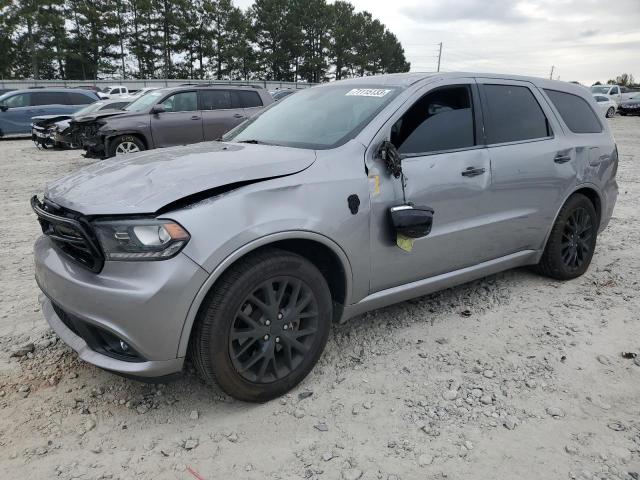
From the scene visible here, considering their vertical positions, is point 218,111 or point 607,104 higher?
point 218,111

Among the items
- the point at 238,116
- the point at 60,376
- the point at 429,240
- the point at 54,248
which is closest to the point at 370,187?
the point at 429,240

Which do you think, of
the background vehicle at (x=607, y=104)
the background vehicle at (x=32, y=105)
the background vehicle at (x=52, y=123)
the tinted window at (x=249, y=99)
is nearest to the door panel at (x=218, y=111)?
the tinted window at (x=249, y=99)

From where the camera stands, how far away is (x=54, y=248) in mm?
2605

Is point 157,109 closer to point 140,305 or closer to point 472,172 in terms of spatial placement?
point 472,172

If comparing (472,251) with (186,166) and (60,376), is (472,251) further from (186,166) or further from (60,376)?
(60,376)

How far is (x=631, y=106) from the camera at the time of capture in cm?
2981

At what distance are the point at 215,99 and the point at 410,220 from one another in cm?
877

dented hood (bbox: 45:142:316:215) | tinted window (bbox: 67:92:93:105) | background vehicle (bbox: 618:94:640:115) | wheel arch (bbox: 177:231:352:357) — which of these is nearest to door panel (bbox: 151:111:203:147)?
dented hood (bbox: 45:142:316:215)

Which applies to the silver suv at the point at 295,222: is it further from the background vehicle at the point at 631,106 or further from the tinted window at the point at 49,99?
the background vehicle at the point at 631,106

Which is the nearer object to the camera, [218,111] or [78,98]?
[218,111]

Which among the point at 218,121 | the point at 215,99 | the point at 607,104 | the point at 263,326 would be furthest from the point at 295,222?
the point at 607,104

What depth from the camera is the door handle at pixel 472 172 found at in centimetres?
328

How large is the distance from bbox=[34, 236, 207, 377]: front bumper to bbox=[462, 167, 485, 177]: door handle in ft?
6.19

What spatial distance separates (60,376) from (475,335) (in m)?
2.59
